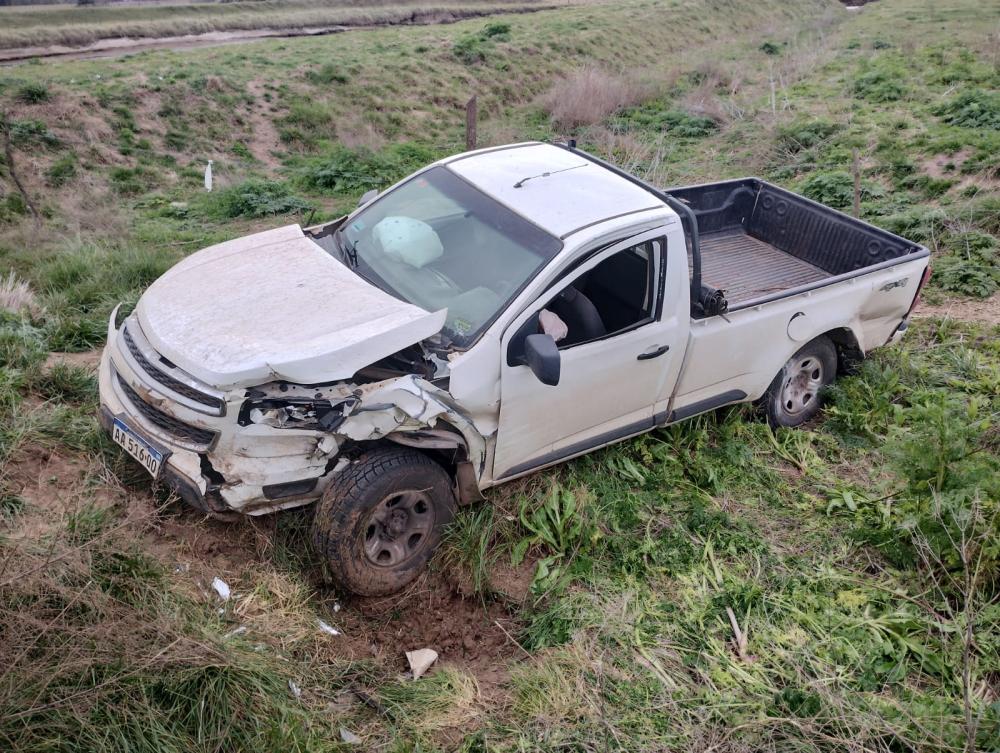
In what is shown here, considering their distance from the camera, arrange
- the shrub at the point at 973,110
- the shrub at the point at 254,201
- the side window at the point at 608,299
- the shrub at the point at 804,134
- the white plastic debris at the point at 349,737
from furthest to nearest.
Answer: the shrub at the point at 804,134 → the shrub at the point at 973,110 → the shrub at the point at 254,201 → the side window at the point at 608,299 → the white plastic debris at the point at 349,737

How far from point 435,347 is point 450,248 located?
2.68 feet

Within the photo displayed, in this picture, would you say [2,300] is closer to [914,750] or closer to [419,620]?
[419,620]

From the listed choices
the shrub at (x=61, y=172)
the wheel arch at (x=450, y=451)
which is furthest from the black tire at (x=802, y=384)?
the shrub at (x=61, y=172)

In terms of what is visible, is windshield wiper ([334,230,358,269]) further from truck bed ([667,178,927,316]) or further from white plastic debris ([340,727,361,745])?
truck bed ([667,178,927,316])

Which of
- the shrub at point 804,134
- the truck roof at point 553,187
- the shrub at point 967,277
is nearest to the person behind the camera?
the truck roof at point 553,187

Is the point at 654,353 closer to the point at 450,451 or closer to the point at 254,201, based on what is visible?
the point at 450,451

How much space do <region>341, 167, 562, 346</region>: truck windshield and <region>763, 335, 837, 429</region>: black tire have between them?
7.41 feet

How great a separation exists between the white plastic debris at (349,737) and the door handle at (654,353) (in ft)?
7.98

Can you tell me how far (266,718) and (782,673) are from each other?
232 cm

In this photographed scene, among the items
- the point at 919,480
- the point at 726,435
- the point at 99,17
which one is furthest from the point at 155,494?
the point at 99,17

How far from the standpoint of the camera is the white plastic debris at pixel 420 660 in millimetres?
3598

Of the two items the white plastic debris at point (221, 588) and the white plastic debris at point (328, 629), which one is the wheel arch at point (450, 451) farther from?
the white plastic debris at point (221, 588)

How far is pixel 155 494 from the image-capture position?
386 cm

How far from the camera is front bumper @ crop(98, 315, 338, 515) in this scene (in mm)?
3305
